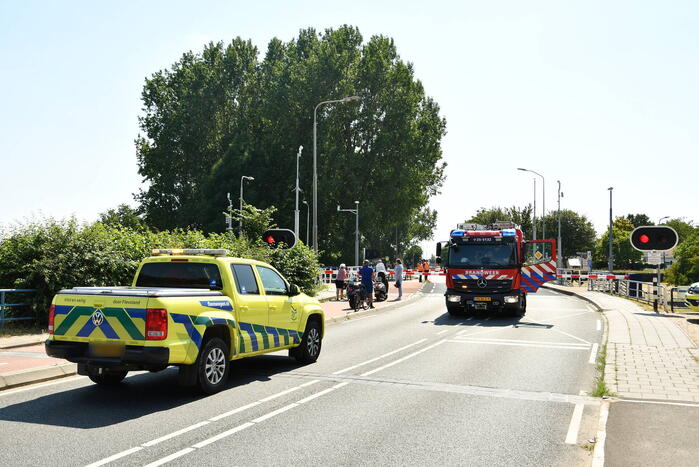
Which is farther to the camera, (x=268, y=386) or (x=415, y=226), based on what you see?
(x=415, y=226)

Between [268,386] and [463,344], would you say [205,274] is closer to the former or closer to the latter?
[268,386]

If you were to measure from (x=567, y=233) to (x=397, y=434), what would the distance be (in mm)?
89524

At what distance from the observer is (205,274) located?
29.9ft

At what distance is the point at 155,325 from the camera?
7613mm

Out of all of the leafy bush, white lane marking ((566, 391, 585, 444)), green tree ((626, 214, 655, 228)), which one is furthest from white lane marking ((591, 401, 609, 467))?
green tree ((626, 214, 655, 228))

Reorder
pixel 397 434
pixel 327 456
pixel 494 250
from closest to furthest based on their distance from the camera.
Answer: pixel 327 456 → pixel 397 434 → pixel 494 250

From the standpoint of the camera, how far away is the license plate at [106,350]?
7.73m

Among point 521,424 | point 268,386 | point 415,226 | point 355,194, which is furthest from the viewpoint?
point 415,226

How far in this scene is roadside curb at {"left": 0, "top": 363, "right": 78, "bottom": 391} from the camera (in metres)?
8.71

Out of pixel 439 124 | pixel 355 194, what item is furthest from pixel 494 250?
pixel 439 124

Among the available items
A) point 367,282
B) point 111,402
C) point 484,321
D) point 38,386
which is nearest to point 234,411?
point 111,402

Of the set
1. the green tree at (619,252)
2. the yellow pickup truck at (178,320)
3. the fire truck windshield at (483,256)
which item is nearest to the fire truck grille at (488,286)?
the fire truck windshield at (483,256)

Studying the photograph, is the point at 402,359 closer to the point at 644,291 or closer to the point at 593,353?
the point at 593,353

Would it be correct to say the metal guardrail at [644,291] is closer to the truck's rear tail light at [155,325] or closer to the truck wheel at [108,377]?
the truck wheel at [108,377]
